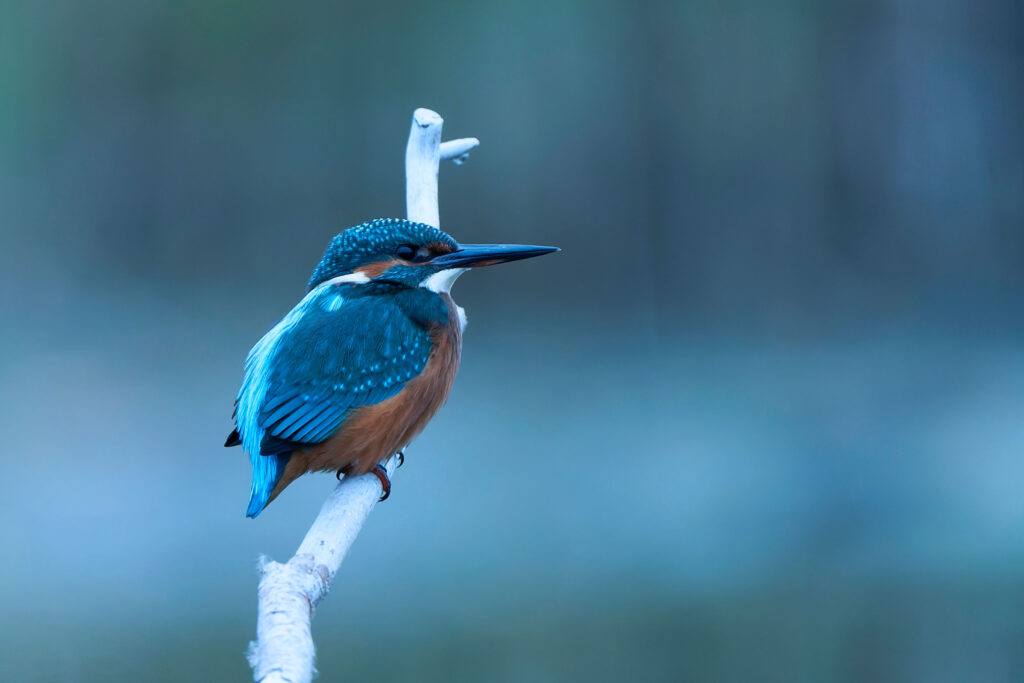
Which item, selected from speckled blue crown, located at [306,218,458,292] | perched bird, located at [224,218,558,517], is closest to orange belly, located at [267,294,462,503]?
perched bird, located at [224,218,558,517]

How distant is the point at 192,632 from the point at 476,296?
1.83m

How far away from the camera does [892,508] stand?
409 cm

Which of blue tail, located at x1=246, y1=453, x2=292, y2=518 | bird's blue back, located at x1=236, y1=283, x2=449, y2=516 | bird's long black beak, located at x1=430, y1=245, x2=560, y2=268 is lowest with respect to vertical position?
blue tail, located at x1=246, y1=453, x2=292, y2=518

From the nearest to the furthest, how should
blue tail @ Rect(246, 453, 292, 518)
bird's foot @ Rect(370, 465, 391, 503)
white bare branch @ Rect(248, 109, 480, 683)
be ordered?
white bare branch @ Rect(248, 109, 480, 683)
blue tail @ Rect(246, 453, 292, 518)
bird's foot @ Rect(370, 465, 391, 503)

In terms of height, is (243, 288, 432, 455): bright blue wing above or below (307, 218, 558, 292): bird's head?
below

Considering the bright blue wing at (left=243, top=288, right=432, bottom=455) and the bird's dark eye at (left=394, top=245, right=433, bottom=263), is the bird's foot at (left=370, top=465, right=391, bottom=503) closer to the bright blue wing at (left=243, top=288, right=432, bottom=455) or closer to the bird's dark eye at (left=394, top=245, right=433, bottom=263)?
the bright blue wing at (left=243, top=288, right=432, bottom=455)

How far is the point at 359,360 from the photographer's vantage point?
146 cm

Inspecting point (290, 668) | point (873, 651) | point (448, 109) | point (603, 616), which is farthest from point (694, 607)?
point (290, 668)

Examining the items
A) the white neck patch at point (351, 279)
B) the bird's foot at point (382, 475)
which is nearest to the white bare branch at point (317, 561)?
the bird's foot at point (382, 475)

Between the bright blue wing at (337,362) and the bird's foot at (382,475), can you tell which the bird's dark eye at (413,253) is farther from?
the bird's foot at (382,475)

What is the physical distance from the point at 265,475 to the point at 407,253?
0.38m

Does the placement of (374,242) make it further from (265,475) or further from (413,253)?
(265,475)

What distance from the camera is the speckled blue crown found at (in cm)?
151

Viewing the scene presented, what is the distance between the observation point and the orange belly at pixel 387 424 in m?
1.44
